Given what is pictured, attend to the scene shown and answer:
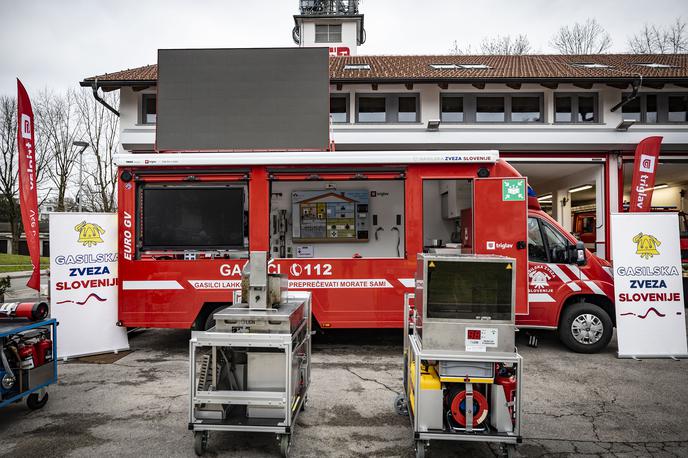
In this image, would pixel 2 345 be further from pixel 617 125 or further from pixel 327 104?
pixel 617 125

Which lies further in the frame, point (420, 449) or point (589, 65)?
point (589, 65)

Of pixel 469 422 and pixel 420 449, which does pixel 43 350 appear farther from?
pixel 469 422

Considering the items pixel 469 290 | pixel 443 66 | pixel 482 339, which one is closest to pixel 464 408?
pixel 482 339

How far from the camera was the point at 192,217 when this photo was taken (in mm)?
6305

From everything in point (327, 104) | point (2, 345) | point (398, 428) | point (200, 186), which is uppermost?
point (327, 104)

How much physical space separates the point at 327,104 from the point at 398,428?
507 centimetres

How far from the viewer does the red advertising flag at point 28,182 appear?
5.99 m

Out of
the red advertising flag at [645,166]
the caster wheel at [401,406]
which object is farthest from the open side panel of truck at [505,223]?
the red advertising flag at [645,166]

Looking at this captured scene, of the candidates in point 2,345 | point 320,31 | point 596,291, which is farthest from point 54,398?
point 320,31

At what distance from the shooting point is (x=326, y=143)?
6902 mm

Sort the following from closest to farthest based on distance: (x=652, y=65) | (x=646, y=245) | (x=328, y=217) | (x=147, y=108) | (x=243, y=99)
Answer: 1. (x=646, y=245)
2. (x=243, y=99)
3. (x=328, y=217)
4. (x=147, y=108)
5. (x=652, y=65)

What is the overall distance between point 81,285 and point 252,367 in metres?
3.95

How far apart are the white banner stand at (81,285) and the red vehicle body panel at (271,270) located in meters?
0.31

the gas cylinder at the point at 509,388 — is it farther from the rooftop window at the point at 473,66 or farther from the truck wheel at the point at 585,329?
the rooftop window at the point at 473,66
